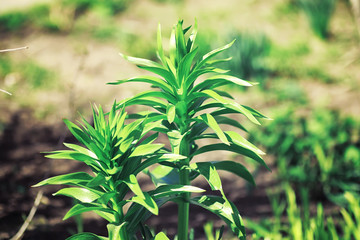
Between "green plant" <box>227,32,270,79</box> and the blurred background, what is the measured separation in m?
0.01

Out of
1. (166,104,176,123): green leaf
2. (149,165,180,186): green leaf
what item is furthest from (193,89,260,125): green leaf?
(149,165,180,186): green leaf

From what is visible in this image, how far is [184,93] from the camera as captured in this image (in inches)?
41.5

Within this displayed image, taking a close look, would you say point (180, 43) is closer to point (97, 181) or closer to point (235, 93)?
point (97, 181)

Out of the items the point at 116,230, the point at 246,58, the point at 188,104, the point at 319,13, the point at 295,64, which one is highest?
the point at 319,13

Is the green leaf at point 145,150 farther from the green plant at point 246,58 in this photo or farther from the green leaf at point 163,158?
the green plant at point 246,58

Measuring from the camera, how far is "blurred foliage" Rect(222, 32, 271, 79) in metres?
4.03

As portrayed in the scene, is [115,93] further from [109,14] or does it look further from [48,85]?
[109,14]

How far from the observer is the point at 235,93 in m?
4.17

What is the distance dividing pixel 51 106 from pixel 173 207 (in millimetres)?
2016

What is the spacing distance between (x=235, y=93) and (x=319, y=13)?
5.51 feet

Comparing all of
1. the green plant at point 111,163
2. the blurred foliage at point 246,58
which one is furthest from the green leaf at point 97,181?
the blurred foliage at point 246,58

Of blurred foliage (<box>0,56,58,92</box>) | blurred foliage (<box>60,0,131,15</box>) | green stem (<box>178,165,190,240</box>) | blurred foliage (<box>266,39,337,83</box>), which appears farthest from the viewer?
blurred foliage (<box>60,0,131,15</box>)

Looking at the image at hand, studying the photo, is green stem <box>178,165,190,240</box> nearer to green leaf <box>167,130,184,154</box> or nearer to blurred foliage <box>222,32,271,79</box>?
green leaf <box>167,130,184,154</box>

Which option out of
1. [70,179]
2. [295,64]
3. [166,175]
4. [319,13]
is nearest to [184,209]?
[166,175]
